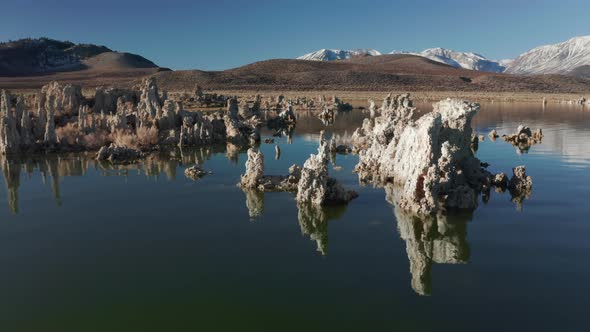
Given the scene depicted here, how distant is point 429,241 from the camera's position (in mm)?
13891

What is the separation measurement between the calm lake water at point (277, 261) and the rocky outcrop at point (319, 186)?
645 millimetres

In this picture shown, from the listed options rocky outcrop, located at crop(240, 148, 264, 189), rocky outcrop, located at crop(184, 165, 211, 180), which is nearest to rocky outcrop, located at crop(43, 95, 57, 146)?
rocky outcrop, located at crop(184, 165, 211, 180)

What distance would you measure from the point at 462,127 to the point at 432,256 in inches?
275

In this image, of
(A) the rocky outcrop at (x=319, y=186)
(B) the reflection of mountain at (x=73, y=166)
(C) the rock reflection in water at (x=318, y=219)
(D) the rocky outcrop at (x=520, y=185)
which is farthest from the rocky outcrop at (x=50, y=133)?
(D) the rocky outcrop at (x=520, y=185)

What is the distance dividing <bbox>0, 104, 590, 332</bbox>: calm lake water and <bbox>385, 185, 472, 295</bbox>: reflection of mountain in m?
0.06

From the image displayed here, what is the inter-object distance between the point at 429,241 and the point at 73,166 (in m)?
19.6

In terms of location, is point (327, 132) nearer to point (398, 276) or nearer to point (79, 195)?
point (79, 195)

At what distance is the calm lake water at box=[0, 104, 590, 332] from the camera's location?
9.76m

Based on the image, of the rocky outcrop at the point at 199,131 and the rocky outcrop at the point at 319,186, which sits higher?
the rocky outcrop at the point at 199,131

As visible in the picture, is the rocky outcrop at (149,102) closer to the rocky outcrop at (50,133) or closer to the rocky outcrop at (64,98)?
the rocky outcrop at (64,98)

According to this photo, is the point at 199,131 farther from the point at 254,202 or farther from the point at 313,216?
the point at 313,216

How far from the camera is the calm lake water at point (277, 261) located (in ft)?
32.0

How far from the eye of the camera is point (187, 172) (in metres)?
23.4

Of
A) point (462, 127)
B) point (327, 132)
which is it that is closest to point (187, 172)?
point (462, 127)
